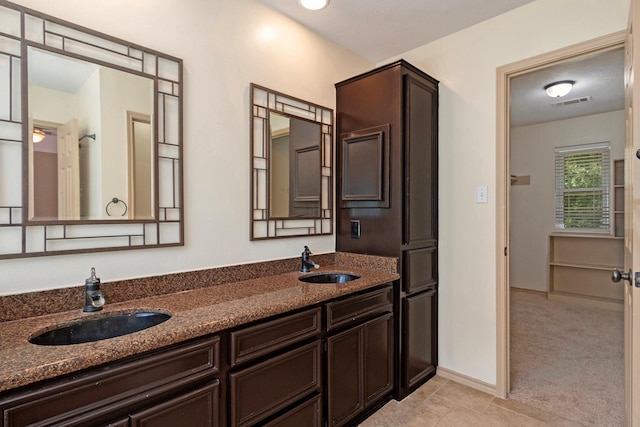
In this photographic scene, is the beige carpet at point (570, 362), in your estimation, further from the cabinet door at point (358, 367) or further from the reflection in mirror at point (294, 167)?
the reflection in mirror at point (294, 167)

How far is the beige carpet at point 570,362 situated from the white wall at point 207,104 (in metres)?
2.00

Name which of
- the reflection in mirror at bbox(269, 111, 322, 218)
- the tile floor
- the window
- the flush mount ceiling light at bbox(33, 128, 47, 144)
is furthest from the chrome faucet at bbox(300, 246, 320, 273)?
the window

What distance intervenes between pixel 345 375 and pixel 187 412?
35.4 inches

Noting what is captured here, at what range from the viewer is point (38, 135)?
1360mm

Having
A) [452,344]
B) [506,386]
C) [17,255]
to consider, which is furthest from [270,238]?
[506,386]

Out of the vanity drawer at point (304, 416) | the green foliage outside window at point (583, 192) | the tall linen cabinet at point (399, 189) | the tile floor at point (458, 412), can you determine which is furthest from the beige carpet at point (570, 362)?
the vanity drawer at point (304, 416)

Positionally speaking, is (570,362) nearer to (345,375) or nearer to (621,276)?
(621,276)

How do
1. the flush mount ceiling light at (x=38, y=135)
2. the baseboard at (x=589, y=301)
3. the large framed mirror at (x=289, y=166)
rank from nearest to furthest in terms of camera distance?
the flush mount ceiling light at (x=38, y=135) → the large framed mirror at (x=289, y=166) → the baseboard at (x=589, y=301)

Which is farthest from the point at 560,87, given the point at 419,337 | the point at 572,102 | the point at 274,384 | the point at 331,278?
the point at 274,384

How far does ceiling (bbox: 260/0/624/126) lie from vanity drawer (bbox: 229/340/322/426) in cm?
207

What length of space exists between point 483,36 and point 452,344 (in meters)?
2.27

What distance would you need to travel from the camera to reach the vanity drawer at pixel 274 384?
1.37 m

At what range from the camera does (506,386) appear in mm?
2295

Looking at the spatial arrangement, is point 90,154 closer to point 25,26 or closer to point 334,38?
point 25,26
